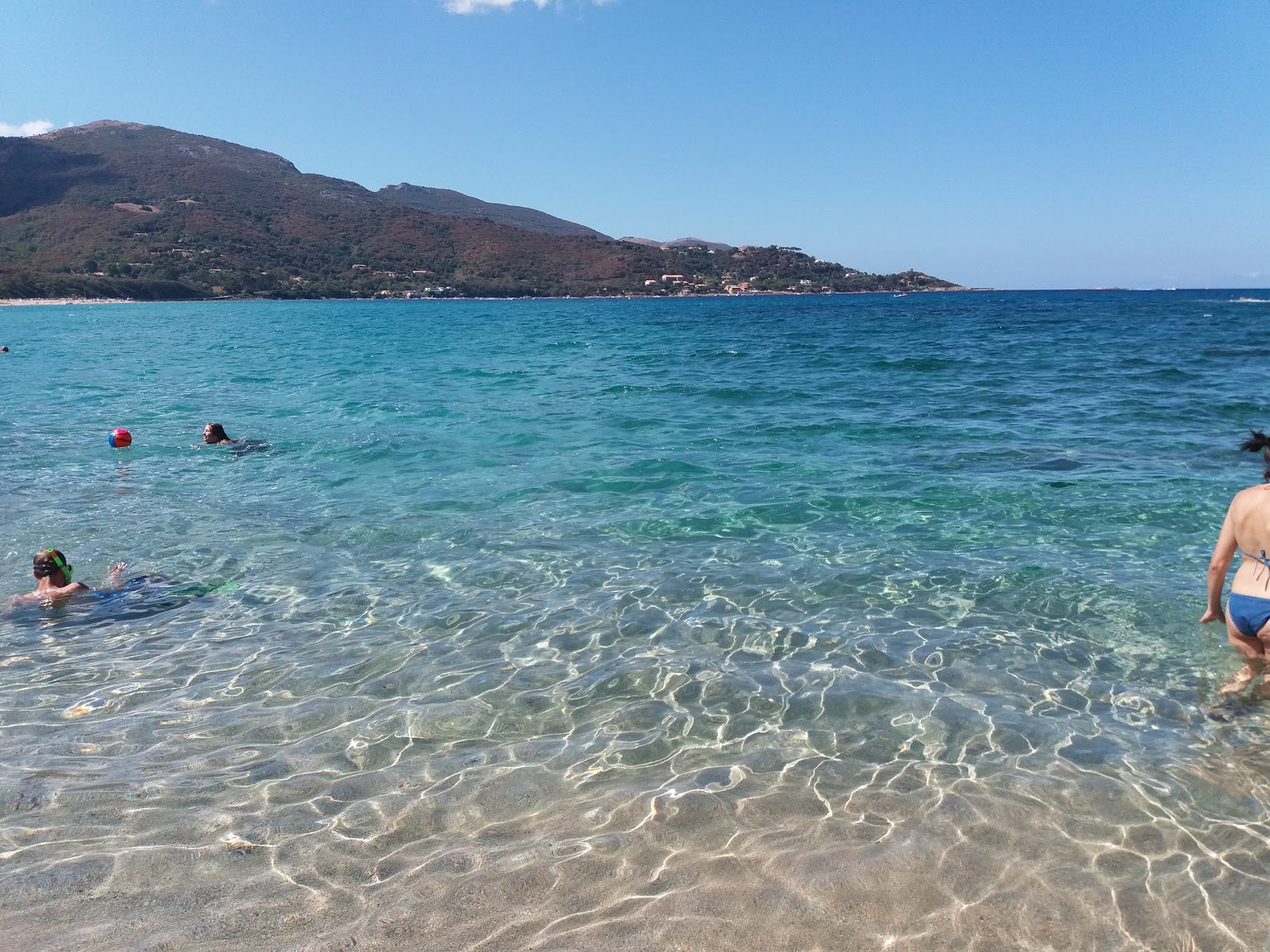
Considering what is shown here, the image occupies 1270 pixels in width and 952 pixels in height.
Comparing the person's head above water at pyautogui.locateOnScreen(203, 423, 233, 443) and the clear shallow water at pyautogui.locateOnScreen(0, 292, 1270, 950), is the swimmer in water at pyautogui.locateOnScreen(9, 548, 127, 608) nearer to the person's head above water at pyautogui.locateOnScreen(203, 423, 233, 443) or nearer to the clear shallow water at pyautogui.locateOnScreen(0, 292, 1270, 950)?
the clear shallow water at pyautogui.locateOnScreen(0, 292, 1270, 950)

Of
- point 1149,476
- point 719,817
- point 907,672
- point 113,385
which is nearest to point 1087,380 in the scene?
point 1149,476

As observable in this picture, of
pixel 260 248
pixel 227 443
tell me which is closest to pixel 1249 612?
pixel 227 443

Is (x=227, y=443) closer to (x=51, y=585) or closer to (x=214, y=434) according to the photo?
(x=214, y=434)

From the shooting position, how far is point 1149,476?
11.6m

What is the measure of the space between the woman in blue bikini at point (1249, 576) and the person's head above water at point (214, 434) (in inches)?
595

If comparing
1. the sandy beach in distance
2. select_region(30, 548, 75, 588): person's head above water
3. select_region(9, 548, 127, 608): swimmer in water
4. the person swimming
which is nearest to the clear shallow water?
select_region(9, 548, 127, 608): swimmer in water

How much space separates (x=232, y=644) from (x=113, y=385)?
78.5 ft

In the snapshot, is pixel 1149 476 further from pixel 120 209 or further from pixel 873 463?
pixel 120 209

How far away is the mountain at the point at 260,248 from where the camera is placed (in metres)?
136

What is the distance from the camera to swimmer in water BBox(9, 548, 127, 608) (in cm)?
745

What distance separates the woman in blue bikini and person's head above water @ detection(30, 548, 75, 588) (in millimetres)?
9318

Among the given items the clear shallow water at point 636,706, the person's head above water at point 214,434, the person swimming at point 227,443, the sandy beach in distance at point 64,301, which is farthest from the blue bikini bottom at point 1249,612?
the sandy beach in distance at point 64,301

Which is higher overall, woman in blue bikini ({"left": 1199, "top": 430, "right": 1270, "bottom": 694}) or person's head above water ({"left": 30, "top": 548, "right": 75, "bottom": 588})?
woman in blue bikini ({"left": 1199, "top": 430, "right": 1270, "bottom": 694})

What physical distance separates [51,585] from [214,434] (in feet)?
26.8
